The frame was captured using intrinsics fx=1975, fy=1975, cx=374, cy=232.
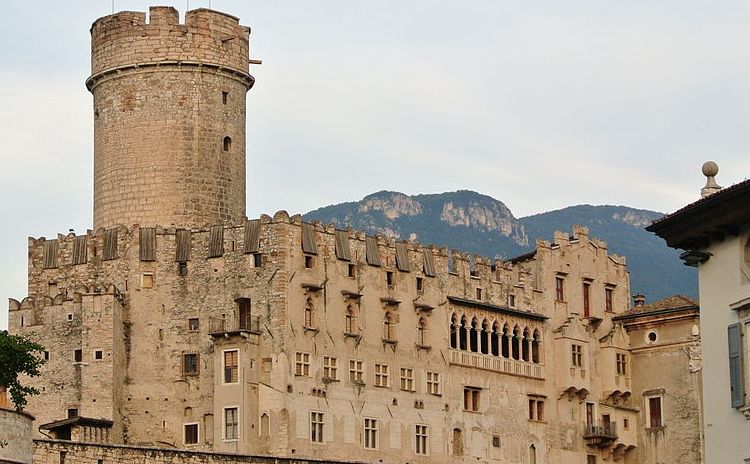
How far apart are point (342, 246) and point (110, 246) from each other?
10969 millimetres

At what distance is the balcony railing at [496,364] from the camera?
98188 millimetres

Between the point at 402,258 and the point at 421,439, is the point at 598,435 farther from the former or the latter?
the point at 402,258

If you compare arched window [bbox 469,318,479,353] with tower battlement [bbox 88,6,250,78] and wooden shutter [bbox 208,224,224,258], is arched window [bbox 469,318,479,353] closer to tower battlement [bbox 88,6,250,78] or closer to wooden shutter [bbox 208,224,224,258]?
wooden shutter [bbox 208,224,224,258]

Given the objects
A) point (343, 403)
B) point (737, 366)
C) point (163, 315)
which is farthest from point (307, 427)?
point (737, 366)

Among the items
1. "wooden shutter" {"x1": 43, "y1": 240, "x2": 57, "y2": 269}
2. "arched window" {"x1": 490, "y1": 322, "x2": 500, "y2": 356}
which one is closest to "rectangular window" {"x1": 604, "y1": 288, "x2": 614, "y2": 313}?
"arched window" {"x1": 490, "y1": 322, "x2": 500, "y2": 356}

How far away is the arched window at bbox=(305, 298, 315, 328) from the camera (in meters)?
90.9

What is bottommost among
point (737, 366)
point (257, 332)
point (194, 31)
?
point (737, 366)

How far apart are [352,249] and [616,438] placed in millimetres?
19712

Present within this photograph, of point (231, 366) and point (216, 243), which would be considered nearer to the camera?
point (231, 366)

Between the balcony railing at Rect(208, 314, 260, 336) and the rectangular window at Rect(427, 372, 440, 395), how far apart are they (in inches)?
419

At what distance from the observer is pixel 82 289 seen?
92375mm

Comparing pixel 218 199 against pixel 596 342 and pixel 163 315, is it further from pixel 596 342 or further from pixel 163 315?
pixel 596 342

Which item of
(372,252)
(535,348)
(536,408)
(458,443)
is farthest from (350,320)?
(535,348)

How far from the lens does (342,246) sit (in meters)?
93.6
